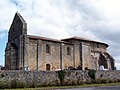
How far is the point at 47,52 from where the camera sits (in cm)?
5647

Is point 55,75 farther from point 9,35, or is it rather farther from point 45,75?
point 9,35

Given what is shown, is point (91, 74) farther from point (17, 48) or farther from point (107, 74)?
point (17, 48)

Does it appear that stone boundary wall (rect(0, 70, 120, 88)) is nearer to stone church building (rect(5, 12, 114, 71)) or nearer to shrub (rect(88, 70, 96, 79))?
shrub (rect(88, 70, 96, 79))

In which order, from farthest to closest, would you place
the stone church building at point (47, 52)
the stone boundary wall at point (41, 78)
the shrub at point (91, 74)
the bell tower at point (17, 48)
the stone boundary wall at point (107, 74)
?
the stone church building at point (47, 52) → the bell tower at point (17, 48) → the stone boundary wall at point (107, 74) → the shrub at point (91, 74) → the stone boundary wall at point (41, 78)

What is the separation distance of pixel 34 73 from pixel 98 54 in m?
33.4

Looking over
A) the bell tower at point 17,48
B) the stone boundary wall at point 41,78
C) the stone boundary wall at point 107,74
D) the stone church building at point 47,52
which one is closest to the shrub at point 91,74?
the stone boundary wall at point 41,78

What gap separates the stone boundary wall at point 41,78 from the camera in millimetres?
35094

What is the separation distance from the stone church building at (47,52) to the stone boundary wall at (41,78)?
13034 mm

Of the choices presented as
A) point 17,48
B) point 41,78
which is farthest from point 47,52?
point 41,78

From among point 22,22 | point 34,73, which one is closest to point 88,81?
point 34,73

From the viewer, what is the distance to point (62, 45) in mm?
59125

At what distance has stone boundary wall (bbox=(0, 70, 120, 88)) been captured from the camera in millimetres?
35094

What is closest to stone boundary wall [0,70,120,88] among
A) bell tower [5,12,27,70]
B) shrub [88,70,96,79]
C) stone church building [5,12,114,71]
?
shrub [88,70,96,79]

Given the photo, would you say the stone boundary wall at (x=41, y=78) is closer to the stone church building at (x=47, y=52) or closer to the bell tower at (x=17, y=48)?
the stone church building at (x=47, y=52)
